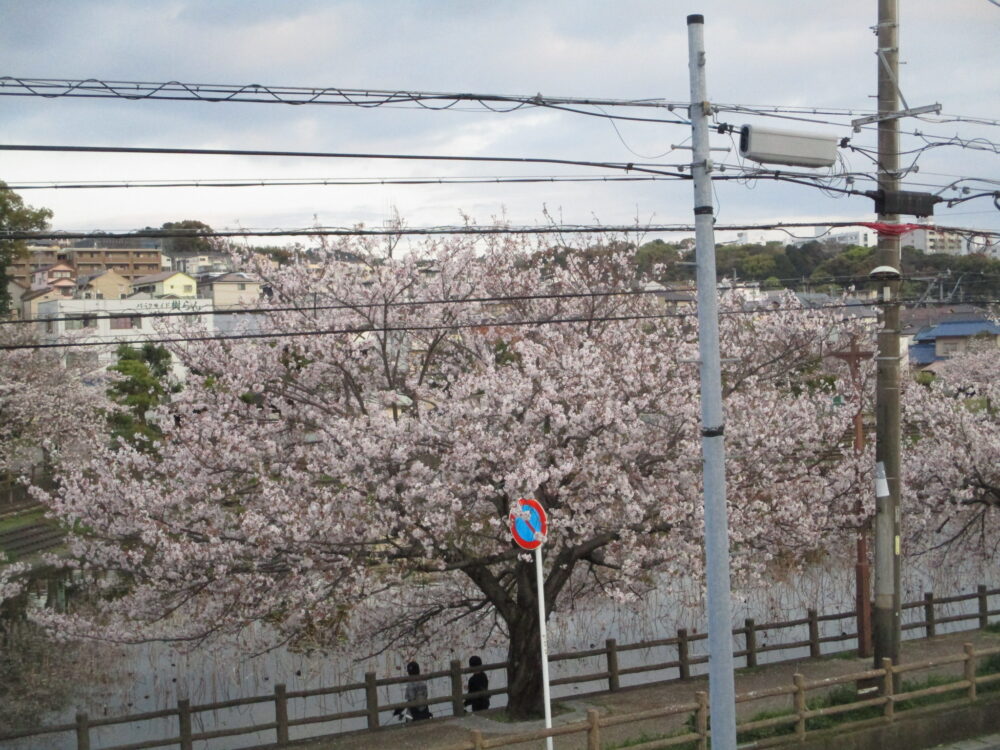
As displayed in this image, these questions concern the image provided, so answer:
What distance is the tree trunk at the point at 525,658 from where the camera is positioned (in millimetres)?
13773

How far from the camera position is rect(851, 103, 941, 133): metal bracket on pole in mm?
11023

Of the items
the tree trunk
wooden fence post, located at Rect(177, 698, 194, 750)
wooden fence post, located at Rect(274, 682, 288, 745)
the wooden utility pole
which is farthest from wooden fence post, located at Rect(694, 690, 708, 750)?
wooden fence post, located at Rect(177, 698, 194, 750)

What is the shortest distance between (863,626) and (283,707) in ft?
31.1

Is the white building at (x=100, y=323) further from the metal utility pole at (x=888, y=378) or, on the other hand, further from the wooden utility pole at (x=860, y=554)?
the metal utility pole at (x=888, y=378)

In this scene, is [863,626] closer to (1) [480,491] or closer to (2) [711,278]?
(1) [480,491]

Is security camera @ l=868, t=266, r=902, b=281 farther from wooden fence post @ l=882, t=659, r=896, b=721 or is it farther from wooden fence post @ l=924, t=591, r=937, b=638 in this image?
wooden fence post @ l=924, t=591, r=937, b=638

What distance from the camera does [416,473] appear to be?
12539 mm

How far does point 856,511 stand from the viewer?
1633cm

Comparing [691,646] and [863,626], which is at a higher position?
[863,626]

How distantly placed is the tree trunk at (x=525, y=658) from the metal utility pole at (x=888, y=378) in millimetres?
4482

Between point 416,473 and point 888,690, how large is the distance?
6429 millimetres

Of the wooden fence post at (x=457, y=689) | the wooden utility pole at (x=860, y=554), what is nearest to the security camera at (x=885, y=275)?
the wooden utility pole at (x=860, y=554)

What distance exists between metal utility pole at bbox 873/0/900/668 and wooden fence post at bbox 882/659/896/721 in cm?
29

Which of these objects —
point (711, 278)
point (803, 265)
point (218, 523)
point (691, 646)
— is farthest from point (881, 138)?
point (803, 265)
